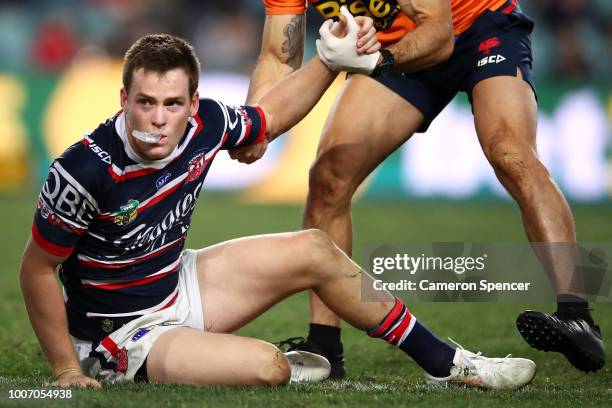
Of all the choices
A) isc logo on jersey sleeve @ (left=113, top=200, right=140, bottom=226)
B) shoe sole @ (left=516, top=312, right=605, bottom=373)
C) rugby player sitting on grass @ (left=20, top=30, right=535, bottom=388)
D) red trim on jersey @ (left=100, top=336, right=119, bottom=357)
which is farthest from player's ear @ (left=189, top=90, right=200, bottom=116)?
shoe sole @ (left=516, top=312, right=605, bottom=373)

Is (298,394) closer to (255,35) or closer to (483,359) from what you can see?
(483,359)

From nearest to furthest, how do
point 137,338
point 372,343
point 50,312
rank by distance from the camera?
point 50,312, point 137,338, point 372,343

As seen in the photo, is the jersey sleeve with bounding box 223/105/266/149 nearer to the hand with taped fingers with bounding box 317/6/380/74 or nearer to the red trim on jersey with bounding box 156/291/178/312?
the hand with taped fingers with bounding box 317/6/380/74

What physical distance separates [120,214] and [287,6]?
1750 millimetres

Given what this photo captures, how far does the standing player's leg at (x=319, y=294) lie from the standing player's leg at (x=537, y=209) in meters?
0.19

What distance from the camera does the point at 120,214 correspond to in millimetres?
3875

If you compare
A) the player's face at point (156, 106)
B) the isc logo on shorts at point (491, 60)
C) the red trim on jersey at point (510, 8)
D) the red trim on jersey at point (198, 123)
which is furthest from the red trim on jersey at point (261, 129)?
the red trim on jersey at point (510, 8)

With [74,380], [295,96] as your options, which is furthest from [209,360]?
[295,96]

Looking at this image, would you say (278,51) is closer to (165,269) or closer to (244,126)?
(244,126)

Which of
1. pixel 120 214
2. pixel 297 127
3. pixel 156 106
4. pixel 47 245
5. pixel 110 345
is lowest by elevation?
pixel 110 345

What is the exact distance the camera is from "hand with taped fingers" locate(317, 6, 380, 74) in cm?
431

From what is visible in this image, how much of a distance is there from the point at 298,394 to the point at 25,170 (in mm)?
9131

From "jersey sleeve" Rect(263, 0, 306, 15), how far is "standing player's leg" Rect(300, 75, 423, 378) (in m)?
0.49

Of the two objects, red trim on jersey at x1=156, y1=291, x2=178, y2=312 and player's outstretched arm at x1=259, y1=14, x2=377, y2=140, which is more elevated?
player's outstretched arm at x1=259, y1=14, x2=377, y2=140
